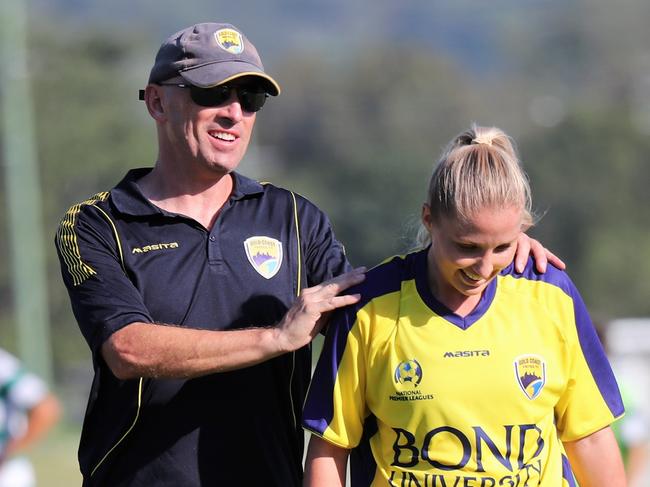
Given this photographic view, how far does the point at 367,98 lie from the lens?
216ft

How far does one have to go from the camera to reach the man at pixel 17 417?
8406mm

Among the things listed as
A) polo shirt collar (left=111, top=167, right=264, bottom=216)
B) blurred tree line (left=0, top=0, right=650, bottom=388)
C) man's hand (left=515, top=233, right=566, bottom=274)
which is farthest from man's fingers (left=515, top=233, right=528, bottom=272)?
polo shirt collar (left=111, top=167, right=264, bottom=216)

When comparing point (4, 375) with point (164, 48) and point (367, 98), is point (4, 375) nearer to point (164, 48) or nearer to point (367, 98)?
point (164, 48)

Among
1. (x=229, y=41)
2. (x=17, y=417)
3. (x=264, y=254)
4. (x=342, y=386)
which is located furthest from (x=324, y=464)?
(x=17, y=417)

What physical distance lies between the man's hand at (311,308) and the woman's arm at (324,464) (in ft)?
0.97

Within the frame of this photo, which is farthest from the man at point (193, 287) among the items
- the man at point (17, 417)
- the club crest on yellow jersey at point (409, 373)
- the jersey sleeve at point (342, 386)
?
the man at point (17, 417)

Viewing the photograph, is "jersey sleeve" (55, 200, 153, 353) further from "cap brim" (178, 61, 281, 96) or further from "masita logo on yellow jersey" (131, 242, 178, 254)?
"cap brim" (178, 61, 281, 96)

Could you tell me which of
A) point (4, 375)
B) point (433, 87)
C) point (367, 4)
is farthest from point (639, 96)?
point (367, 4)

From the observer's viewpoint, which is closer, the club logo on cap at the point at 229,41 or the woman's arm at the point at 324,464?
the woman's arm at the point at 324,464

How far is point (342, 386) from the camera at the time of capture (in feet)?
11.9

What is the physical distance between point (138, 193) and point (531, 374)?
4.57 feet

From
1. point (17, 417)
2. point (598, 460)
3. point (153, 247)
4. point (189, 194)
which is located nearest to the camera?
point (598, 460)

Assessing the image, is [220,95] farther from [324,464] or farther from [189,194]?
[324,464]

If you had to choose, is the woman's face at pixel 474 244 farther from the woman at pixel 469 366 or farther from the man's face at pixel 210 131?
the man's face at pixel 210 131
